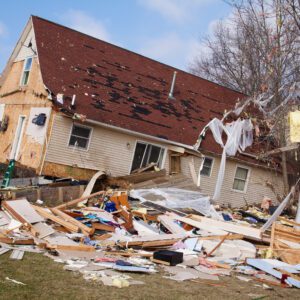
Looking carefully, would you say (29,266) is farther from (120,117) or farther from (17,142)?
(17,142)

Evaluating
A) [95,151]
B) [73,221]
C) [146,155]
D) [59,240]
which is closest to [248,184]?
[146,155]

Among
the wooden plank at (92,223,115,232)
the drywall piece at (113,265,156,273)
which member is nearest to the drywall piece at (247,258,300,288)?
the drywall piece at (113,265,156,273)

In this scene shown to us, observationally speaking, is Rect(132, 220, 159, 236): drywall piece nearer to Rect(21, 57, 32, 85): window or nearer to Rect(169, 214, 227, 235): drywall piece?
Rect(169, 214, 227, 235): drywall piece

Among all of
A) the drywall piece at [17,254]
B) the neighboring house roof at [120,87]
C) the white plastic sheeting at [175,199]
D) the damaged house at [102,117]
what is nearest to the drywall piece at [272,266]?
the drywall piece at [17,254]

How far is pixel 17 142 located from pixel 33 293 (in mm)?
13817

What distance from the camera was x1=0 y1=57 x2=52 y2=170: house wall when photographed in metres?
17.4

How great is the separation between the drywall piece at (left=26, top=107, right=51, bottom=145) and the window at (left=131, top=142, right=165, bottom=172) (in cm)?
374

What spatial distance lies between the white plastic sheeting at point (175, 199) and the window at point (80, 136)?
328 centimetres

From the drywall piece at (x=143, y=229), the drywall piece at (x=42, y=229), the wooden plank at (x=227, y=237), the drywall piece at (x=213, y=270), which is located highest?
the wooden plank at (x=227, y=237)

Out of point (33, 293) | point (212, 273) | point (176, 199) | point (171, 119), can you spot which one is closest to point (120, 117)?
point (171, 119)

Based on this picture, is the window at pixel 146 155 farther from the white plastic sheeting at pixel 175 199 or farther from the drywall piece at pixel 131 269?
the drywall piece at pixel 131 269

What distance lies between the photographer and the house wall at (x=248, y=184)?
2038 cm

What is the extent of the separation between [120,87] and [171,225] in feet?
29.9

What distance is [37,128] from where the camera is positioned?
58.1 ft
